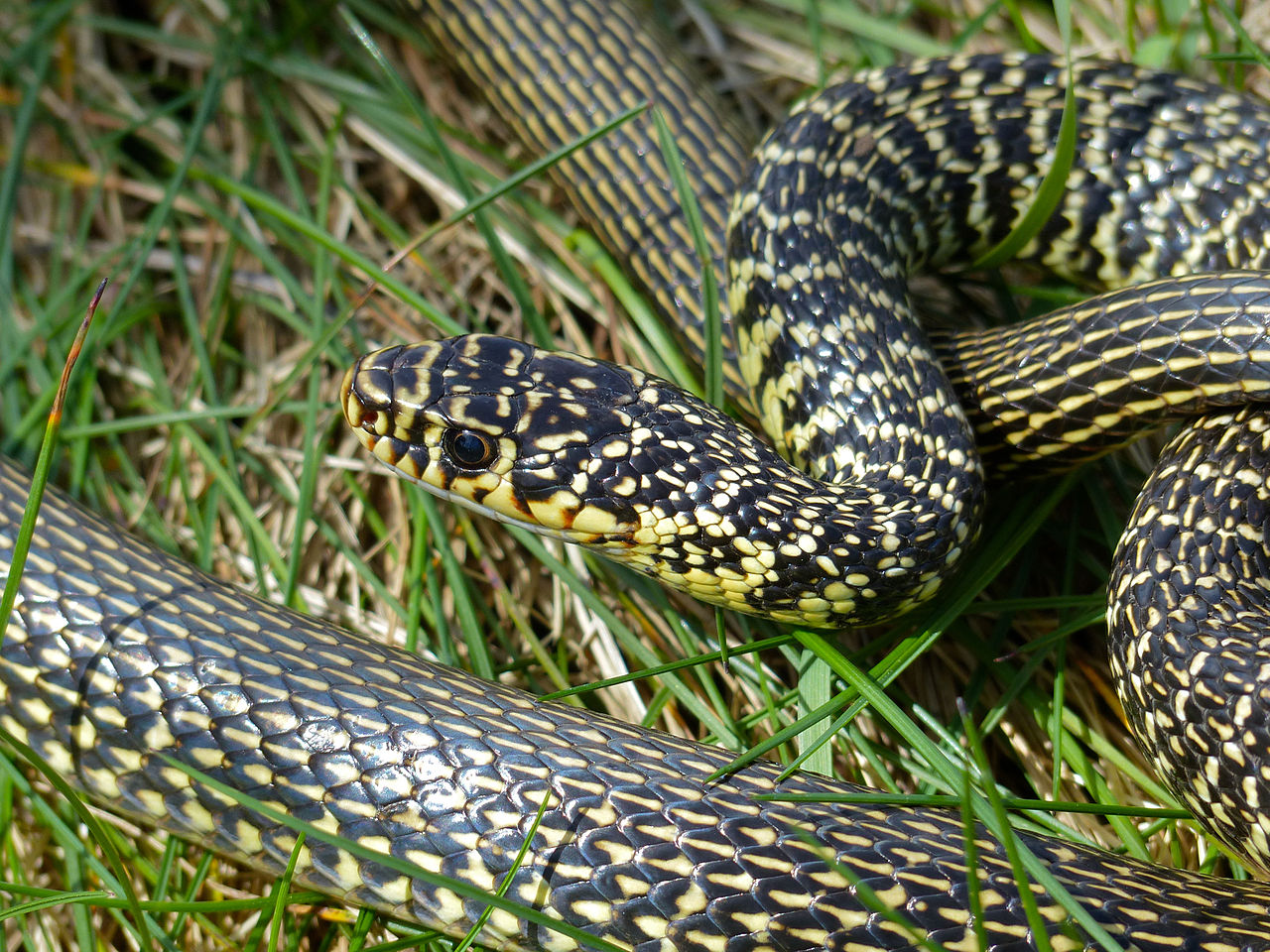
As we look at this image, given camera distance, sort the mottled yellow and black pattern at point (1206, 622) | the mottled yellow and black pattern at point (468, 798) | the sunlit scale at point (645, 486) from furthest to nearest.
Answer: the sunlit scale at point (645, 486), the mottled yellow and black pattern at point (1206, 622), the mottled yellow and black pattern at point (468, 798)

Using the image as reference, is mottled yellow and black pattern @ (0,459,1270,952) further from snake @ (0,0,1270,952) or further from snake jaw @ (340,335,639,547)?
snake jaw @ (340,335,639,547)

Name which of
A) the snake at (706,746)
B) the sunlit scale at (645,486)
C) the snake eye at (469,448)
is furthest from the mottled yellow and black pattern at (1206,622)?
the snake eye at (469,448)

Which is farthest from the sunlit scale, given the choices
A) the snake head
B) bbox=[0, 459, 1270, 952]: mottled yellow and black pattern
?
bbox=[0, 459, 1270, 952]: mottled yellow and black pattern

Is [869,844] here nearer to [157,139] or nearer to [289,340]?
[289,340]

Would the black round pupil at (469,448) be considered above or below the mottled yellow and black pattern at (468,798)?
above

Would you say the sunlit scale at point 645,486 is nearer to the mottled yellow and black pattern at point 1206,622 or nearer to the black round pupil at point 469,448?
the black round pupil at point 469,448

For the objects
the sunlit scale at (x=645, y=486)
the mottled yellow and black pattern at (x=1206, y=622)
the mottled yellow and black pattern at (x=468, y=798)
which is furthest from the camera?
the sunlit scale at (x=645, y=486)

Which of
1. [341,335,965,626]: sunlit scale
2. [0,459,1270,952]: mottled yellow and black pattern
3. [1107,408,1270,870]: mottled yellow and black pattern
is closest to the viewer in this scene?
[0,459,1270,952]: mottled yellow and black pattern

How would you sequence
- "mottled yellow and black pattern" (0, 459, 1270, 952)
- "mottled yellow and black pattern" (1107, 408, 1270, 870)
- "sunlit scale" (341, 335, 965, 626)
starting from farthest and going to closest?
"sunlit scale" (341, 335, 965, 626)
"mottled yellow and black pattern" (1107, 408, 1270, 870)
"mottled yellow and black pattern" (0, 459, 1270, 952)
